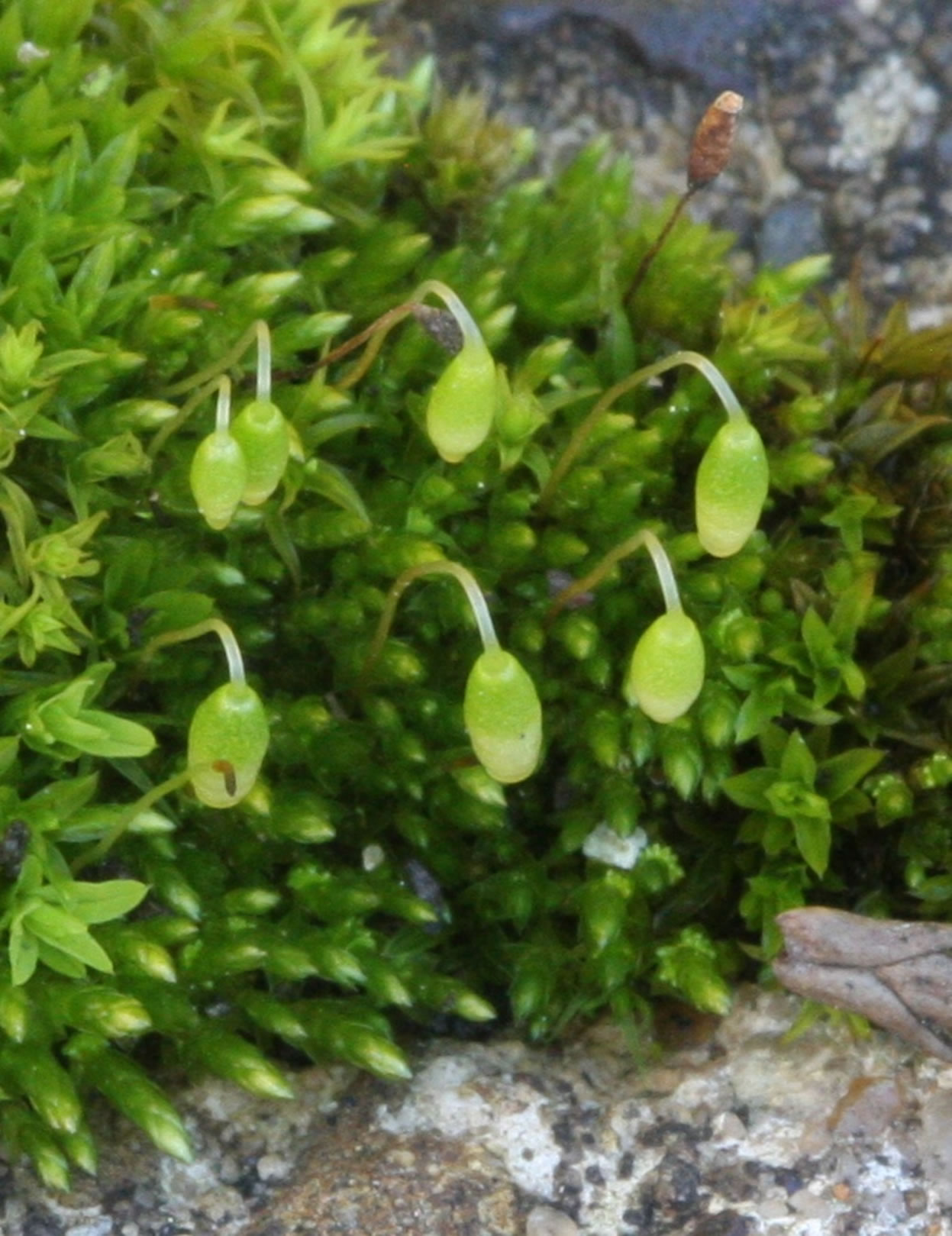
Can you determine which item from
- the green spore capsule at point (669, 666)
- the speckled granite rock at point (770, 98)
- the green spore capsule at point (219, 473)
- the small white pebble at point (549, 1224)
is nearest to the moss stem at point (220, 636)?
the green spore capsule at point (219, 473)

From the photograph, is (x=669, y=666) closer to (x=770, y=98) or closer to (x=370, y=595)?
(x=370, y=595)

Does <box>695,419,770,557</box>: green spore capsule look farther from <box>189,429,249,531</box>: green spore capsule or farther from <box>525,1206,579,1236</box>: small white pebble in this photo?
<box>525,1206,579,1236</box>: small white pebble

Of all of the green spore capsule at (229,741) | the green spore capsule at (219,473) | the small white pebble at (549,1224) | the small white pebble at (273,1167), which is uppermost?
the green spore capsule at (219,473)

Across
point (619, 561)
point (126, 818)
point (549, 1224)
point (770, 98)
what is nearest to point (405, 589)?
point (619, 561)

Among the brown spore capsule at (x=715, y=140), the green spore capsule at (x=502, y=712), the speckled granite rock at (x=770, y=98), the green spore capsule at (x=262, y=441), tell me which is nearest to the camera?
the green spore capsule at (x=502, y=712)

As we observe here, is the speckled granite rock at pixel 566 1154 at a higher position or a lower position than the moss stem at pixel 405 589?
lower

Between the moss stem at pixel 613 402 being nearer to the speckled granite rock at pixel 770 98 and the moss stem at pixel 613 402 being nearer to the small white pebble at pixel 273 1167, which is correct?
the speckled granite rock at pixel 770 98

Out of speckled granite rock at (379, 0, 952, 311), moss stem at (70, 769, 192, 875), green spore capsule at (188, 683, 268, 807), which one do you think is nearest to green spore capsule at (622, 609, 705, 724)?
green spore capsule at (188, 683, 268, 807)

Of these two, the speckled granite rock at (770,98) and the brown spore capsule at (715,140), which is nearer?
the brown spore capsule at (715,140)
